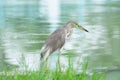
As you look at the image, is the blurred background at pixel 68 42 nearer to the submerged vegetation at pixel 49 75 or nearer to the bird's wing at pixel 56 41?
the submerged vegetation at pixel 49 75

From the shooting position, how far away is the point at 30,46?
7.29 meters

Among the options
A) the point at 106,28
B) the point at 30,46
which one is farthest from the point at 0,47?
the point at 106,28

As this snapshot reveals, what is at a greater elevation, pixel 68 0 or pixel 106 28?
pixel 106 28

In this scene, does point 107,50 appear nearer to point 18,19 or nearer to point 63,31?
point 63,31

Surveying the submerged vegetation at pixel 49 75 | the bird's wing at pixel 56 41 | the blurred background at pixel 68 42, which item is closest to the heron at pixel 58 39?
the bird's wing at pixel 56 41

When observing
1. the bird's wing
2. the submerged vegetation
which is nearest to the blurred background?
the submerged vegetation

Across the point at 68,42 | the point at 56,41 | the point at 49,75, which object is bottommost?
the point at 68,42

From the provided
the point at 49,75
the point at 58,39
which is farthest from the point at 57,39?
the point at 49,75

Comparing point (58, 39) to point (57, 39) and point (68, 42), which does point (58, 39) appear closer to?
point (57, 39)

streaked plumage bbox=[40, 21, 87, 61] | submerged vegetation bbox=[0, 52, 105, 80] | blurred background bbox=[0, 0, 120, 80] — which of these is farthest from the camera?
blurred background bbox=[0, 0, 120, 80]

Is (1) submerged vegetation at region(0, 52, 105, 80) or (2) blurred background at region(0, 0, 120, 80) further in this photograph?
(2) blurred background at region(0, 0, 120, 80)

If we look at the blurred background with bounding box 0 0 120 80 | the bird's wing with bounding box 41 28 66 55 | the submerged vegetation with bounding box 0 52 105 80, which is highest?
the submerged vegetation with bounding box 0 52 105 80

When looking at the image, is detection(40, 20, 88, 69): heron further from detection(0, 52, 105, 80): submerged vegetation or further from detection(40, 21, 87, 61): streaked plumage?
detection(0, 52, 105, 80): submerged vegetation

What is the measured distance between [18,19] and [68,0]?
275 inches
